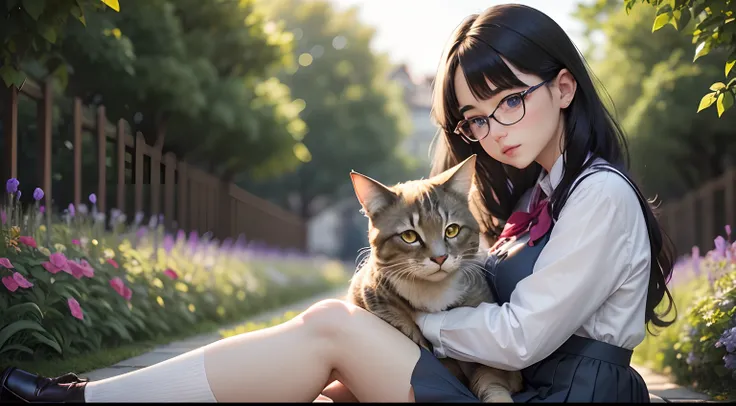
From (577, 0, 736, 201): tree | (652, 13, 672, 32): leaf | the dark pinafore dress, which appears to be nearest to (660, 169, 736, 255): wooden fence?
(577, 0, 736, 201): tree

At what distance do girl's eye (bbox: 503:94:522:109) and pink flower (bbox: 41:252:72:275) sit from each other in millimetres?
3334

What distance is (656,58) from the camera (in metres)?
16.2

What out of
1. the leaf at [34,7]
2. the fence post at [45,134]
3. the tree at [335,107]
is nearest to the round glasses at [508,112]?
the leaf at [34,7]

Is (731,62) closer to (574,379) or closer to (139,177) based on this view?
(574,379)

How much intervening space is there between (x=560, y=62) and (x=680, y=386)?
276 centimetres

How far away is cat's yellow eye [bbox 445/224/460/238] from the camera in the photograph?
3.30 metres

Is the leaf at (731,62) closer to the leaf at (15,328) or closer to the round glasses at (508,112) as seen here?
the round glasses at (508,112)

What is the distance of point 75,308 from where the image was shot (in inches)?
198

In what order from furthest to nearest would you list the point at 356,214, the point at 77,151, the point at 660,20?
1. the point at 356,214
2. the point at 77,151
3. the point at 660,20

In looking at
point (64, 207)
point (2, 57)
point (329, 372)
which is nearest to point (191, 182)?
point (64, 207)

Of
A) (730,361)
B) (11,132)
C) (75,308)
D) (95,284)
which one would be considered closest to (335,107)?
(95,284)

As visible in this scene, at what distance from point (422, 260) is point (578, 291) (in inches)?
25.2

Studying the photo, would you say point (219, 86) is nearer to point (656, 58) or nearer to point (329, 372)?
point (656, 58)

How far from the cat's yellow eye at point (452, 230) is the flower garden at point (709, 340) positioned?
66.3 inches
